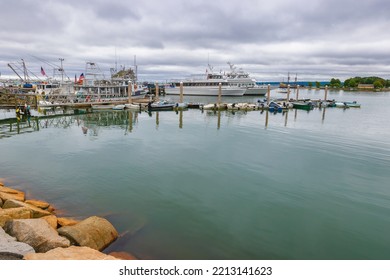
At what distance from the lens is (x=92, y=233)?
27.8ft

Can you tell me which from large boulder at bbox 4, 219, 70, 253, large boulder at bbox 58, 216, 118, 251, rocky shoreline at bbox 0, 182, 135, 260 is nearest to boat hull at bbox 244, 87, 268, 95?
large boulder at bbox 58, 216, 118, 251

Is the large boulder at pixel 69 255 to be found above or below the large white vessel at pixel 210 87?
below

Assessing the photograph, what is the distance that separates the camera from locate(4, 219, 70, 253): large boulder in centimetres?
737

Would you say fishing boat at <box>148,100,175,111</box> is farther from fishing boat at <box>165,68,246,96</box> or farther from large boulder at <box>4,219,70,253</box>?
large boulder at <box>4,219,70,253</box>

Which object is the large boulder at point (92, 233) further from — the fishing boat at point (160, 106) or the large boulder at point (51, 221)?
the fishing boat at point (160, 106)

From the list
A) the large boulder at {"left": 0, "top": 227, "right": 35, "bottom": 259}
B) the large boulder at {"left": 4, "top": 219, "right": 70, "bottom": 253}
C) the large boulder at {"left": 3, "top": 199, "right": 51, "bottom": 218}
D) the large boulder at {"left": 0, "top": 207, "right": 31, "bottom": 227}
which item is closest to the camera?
the large boulder at {"left": 0, "top": 227, "right": 35, "bottom": 259}

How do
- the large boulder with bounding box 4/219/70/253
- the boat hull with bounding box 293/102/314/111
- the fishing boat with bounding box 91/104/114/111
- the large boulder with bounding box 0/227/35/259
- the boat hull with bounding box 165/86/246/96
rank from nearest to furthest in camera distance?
1. the large boulder with bounding box 0/227/35/259
2. the large boulder with bounding box 4/219/70/253
3. the fishing boat with bounding box 91/104/114/111
4. the boat hull with bounding box 293/102/314/111
5. the boat hull with bounding box 165/86/246/96

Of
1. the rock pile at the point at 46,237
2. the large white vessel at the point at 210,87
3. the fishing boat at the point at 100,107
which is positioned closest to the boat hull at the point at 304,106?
the large white vessel at the point at 210,87

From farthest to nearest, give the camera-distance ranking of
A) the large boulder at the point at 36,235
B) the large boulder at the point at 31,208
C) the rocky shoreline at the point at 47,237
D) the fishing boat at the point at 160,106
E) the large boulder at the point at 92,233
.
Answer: the fishing boat at the point at 160,106 < the large boulder at the point at 31,208 < the large boulder at the point at 92,233 < the large boulder at the point at 36,235 < the rocky shoreline at the point at 47,237

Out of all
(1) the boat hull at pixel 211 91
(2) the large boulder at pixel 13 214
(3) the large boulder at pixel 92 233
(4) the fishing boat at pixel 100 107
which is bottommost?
(3) the large boulder at pixel 92 233

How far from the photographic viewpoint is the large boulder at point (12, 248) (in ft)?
20.6

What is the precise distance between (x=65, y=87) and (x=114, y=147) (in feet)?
165

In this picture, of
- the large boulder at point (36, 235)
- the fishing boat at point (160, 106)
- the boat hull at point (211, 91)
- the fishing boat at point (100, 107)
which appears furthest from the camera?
the boat hull at point (211, 91)

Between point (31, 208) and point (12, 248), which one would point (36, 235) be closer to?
point (12, 248)
